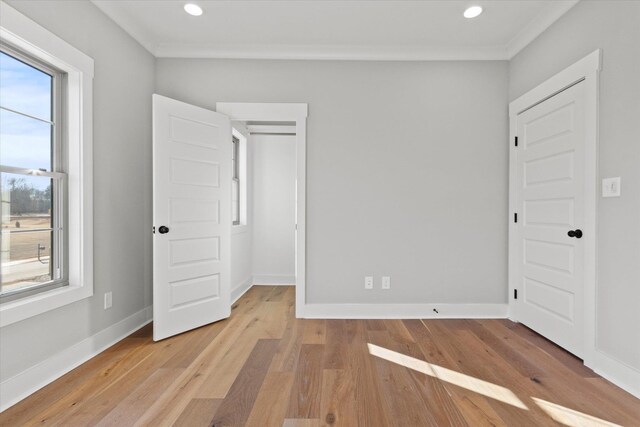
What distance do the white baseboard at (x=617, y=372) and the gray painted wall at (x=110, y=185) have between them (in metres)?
3.60

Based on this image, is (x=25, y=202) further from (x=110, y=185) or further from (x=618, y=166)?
(x=618, y=166)

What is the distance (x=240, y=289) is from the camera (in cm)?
417

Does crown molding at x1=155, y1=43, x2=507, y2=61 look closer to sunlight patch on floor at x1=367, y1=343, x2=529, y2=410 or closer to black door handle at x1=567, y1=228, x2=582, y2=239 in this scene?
black door handle at x1=567, y1=228, x2=582, y2=239

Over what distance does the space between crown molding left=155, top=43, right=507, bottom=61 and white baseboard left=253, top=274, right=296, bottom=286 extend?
9.78 ft

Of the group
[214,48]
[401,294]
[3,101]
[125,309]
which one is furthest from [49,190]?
[401,294]

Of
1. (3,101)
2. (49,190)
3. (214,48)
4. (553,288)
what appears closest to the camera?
(3,101)

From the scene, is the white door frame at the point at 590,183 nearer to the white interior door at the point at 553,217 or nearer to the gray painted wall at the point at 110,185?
the white interior door at the point at 553,217

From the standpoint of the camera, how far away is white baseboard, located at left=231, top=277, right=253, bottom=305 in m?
3.86

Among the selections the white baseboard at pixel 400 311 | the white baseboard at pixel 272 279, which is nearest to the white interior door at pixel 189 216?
the white baseboard at pixel 400 311

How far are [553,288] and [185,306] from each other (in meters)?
3.16

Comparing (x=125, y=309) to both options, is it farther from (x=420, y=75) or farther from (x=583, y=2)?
(x=583, y=2)

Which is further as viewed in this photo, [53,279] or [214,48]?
[214,48]

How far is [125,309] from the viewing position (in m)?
2.80

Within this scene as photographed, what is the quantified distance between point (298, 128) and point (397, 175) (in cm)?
111
